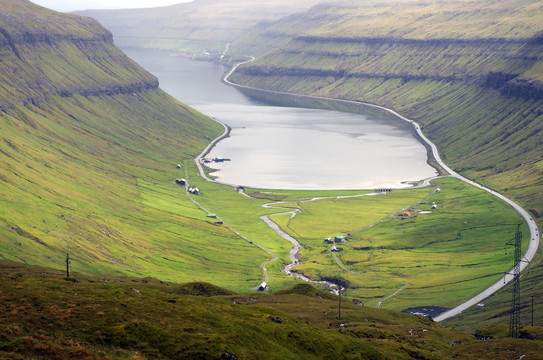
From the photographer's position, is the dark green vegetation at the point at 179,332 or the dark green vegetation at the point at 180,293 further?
the dark green vegetation at the point at 180,293

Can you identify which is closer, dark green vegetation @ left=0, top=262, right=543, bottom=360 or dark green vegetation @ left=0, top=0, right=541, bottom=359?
dark green vegetation @ left=0, top=262, right=543, bottom=360

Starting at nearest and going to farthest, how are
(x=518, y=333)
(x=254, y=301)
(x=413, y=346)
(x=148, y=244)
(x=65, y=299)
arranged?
(x=65, y=299)
(x=413, y=346)
(x=518, y=333)
(x=254, y=301)
(x=148, y=244)

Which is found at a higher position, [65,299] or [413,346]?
[65,299]

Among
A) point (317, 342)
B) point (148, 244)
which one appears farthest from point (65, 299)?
point (148, 244)

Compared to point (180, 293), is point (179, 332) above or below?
above

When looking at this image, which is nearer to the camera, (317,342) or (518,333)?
(317,342)

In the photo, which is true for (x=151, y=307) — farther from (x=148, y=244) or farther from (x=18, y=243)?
(x=148, y=244)

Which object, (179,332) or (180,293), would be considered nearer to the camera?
(179,332)

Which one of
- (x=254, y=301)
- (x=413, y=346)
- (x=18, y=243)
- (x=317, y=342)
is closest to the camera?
(x=317, y=342)
